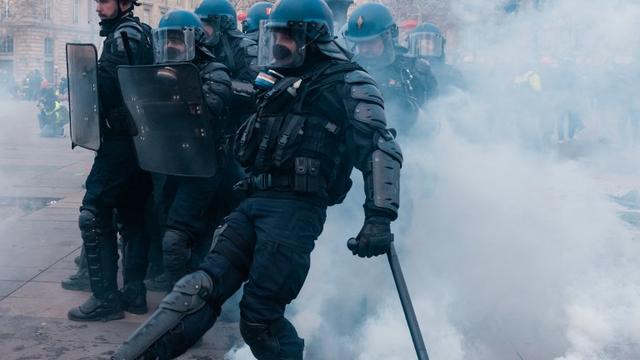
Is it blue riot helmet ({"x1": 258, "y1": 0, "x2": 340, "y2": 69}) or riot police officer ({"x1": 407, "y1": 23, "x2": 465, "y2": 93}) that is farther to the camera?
riot police officer ({"x1": 407, "y1": 23, "x2": 465, "y2": 93})

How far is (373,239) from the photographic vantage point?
3396 millimetres

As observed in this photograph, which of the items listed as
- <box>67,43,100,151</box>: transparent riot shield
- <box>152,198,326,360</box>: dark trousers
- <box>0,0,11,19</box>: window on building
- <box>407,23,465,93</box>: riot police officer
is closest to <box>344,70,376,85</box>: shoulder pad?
<box>152,198,326,360</box>: dark trousers

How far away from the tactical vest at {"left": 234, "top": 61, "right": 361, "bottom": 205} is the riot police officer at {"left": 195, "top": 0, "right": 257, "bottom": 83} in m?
1.50

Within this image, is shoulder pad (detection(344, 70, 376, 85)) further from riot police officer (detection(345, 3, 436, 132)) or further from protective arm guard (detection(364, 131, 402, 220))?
riot police officer (detection(345, 3, 436, 132))

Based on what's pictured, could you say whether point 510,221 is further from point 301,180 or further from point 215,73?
point 301,180

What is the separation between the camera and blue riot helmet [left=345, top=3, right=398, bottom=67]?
6.21 meters

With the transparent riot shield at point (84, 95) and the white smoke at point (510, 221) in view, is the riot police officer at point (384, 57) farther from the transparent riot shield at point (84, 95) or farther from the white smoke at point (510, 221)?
the transparent riot shield at point (84, 95)

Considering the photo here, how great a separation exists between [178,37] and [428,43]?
5.67 metres

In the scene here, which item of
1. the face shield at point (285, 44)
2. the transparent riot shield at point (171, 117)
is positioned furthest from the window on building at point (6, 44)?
the face shield at point (285, 44)

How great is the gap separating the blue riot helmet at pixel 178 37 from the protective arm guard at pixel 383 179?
1.51 metres

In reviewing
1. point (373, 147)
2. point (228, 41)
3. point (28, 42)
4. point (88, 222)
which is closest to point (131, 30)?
point (228, 41)

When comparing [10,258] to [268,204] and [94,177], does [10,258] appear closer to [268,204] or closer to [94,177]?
[94,177]

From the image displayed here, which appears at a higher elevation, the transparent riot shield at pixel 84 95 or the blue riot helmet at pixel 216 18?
the blue riot helmet at pixel 216 18

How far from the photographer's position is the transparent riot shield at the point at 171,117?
14.0ft
